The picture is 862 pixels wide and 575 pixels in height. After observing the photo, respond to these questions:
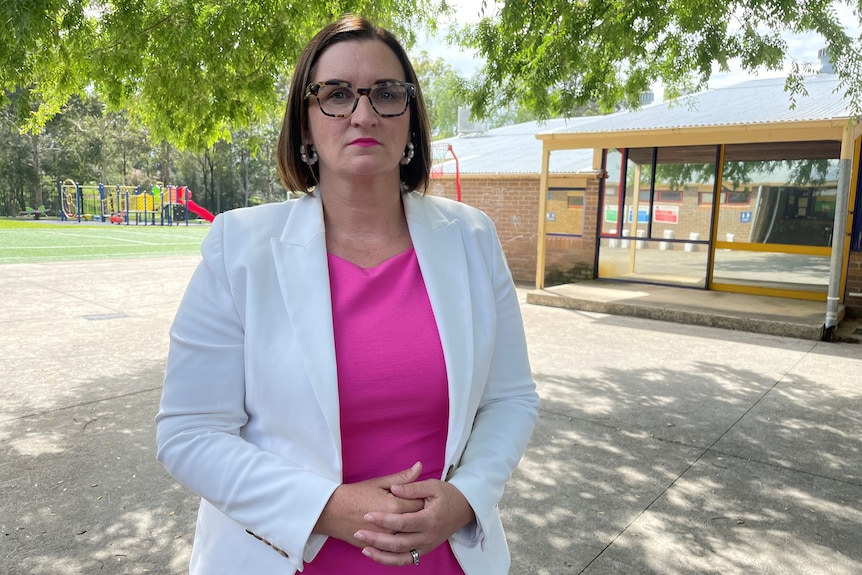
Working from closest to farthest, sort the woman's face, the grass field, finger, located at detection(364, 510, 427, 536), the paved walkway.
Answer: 1. finger, located at detection(364, 510, 427, 536)
2. the woman's face
3. the paved walkway
4. the grass field

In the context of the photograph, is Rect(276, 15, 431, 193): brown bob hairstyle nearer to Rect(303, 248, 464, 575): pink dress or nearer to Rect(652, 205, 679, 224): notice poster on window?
Rect(303, 248, 464, 575): pink dress

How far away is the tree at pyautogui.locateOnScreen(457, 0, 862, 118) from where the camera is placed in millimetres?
5590

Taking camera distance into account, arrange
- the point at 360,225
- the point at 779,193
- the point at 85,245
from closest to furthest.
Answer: the point at 360,225 < the point at 779,193 < the point at 85,245

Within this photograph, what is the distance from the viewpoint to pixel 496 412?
5.32ft

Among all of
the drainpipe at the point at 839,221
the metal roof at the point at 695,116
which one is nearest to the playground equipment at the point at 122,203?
the metal roof at the point at 695,116

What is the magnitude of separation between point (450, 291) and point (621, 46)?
552cm

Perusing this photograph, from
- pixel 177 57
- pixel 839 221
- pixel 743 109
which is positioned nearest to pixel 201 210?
pixel 177 57

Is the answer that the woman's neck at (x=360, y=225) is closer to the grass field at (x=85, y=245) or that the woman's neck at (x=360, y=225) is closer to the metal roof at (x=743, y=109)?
the metal roof at (x=743, y=109)

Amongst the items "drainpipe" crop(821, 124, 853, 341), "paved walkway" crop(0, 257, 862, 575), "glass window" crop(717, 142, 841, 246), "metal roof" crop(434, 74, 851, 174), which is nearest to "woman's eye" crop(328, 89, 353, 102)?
Answer: "paved walkway" crop(0, 257, 862, 575)

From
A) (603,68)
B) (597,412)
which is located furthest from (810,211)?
(597,412)

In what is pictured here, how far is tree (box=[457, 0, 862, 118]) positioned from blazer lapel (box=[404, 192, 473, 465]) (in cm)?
432

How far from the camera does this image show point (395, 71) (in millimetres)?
1619

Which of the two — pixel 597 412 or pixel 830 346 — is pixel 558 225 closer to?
pixel 830 346

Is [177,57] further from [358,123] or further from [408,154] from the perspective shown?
[358,123]
